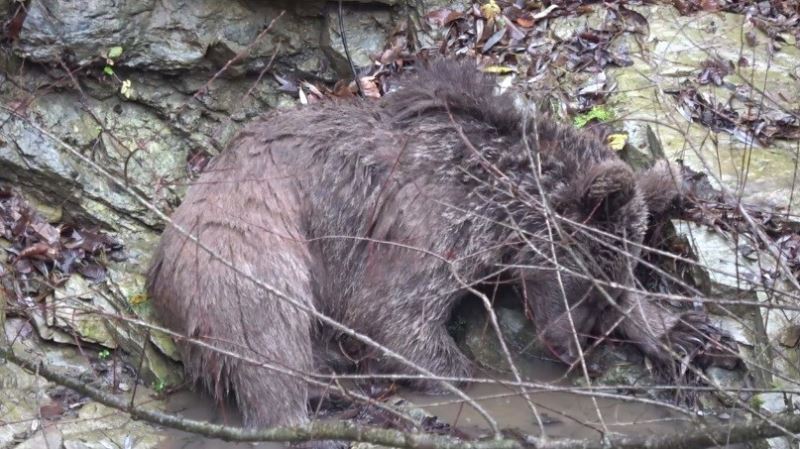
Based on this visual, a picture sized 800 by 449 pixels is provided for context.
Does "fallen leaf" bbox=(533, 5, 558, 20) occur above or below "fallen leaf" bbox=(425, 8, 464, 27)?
below

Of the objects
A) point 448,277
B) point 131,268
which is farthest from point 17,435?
point 448,277

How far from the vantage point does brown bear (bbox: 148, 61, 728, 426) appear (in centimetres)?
688

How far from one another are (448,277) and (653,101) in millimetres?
2679

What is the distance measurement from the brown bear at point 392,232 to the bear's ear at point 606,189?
0.04 feet

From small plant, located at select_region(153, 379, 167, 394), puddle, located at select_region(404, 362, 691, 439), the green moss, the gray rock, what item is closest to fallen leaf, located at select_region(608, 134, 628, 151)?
the green moss

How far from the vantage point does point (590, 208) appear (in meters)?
7.08

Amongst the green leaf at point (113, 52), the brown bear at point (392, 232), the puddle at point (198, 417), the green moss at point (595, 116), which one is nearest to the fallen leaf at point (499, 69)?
the green moss at point (595, 116)

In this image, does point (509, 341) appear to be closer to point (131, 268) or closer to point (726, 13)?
point (131, 268)

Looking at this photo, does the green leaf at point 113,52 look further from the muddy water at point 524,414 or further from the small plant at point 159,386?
the muddy water at point 524,414

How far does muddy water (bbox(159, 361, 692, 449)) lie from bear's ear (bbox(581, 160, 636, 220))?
4.01 ft

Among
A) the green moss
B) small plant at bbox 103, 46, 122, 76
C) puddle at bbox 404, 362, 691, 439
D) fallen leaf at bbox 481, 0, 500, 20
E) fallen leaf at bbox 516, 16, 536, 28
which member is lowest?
puddle at bbox 404, 362, 691, 439

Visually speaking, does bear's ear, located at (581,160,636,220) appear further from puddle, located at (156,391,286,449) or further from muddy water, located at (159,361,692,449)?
puddle, located at (156,391,286,449)

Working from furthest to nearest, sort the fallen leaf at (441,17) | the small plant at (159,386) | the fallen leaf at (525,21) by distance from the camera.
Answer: the fallen leaf at (525,21) → the fallen leaf at (441,17) → the small plant at (159,386)

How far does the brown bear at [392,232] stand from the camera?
6.88 meters
